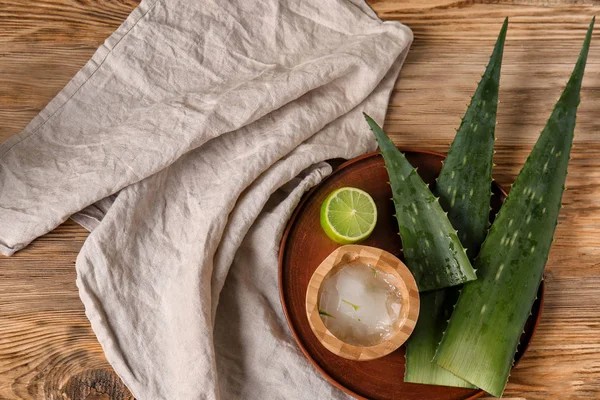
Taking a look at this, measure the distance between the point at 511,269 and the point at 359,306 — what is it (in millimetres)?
288

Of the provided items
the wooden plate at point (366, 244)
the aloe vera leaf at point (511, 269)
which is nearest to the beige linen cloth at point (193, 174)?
the wooden plate at point (366, 244)

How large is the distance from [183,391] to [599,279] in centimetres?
90

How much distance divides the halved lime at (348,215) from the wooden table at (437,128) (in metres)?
0.24

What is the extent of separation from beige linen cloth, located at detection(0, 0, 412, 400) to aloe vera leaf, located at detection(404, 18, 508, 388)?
21cm

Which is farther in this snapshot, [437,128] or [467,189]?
[437,128]

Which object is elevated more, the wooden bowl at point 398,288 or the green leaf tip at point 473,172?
the green leaf tip at point 473,172

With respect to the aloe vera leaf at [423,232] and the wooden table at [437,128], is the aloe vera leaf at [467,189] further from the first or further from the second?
the wooden table at [437,128]

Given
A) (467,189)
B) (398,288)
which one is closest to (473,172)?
(467,189)

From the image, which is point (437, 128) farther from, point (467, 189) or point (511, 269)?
point (511, 269)

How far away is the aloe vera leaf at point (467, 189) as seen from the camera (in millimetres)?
1160

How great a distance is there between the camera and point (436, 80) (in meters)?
1.37

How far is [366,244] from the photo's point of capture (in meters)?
1.21

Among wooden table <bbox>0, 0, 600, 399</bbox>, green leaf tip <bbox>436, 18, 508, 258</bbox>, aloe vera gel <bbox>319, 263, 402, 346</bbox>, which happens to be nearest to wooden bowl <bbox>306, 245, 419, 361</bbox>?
aloe vera gel <bbox>319, 263, 402, 346</bbox>

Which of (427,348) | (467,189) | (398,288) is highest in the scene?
(467,189)
